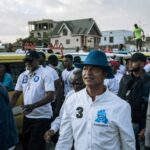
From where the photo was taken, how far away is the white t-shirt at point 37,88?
563 cm

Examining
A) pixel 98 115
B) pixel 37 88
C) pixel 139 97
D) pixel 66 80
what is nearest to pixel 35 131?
pixel 37 88

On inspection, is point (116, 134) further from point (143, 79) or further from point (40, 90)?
point (40, 90)

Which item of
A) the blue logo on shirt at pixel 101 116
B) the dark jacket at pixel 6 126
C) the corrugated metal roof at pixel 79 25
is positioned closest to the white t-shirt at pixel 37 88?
the dark jacket at pixel 6 126

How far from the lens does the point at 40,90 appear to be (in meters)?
5.68

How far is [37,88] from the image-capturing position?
565 cm

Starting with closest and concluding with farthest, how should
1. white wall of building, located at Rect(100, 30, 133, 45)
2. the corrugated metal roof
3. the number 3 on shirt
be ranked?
the number 3 on shirt → the corrugated metal roof → white wall of building, located at Rect(100, 30, 133, 45)

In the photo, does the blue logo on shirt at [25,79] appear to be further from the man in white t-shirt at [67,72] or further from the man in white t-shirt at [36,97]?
the man in white t-shirt at [67,72]

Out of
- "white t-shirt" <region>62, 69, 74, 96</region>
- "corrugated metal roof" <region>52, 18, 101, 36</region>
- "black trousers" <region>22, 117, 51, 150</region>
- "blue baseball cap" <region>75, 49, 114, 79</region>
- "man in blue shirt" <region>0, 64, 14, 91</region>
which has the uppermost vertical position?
"corrugated metal roof" <region>52, 18, 101, 36</region>

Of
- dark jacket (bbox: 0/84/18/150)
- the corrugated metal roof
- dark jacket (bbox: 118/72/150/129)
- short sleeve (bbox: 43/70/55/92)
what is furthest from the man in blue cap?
the corrugated metal roof

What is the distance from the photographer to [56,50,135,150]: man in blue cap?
3.21 m

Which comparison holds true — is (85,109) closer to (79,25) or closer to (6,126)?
(6,126)

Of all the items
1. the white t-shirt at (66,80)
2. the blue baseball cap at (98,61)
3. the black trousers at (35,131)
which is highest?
the blue baseball cap at (98,61)

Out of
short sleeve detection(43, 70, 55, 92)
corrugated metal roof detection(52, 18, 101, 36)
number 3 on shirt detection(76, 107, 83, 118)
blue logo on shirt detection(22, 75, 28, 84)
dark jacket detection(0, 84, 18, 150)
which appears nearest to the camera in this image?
number 3 on shirt detection(76, 107, 83, 118)

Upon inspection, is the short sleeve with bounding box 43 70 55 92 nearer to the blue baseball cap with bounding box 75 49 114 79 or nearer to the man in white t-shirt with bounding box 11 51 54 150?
the man in white t-shirt with bounding box 11 51 54 150
